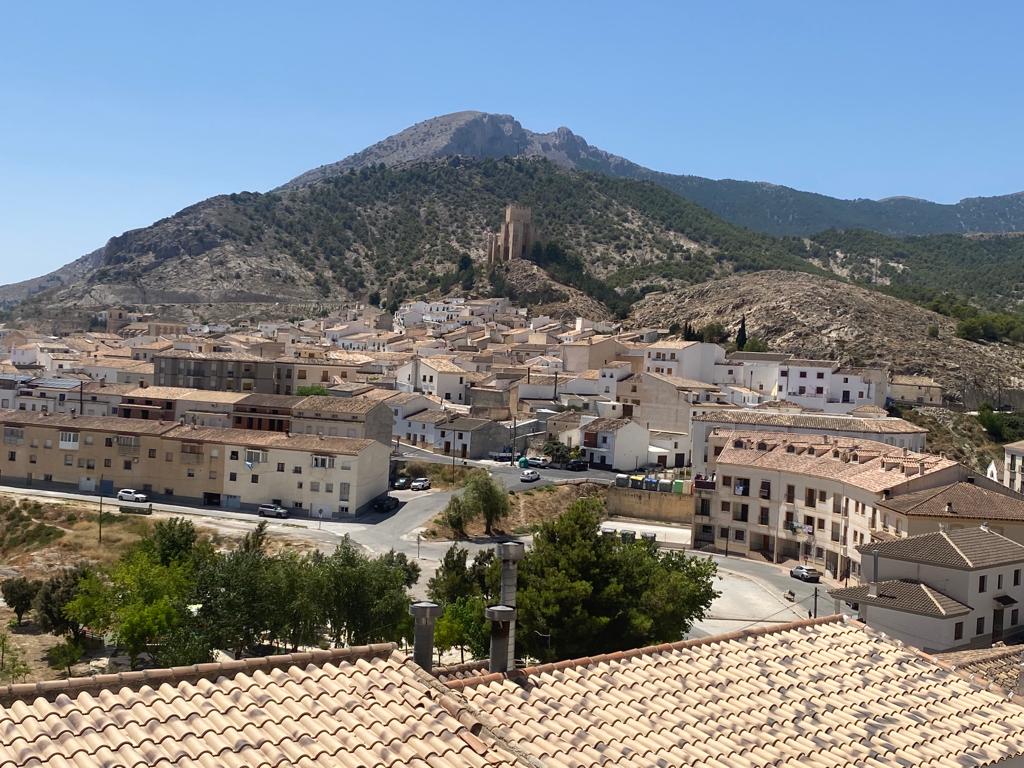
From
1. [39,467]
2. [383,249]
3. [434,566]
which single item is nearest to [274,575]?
[434,566]

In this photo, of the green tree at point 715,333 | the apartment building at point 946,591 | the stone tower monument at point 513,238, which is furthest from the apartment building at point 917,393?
the stone tower monument at point 513,238

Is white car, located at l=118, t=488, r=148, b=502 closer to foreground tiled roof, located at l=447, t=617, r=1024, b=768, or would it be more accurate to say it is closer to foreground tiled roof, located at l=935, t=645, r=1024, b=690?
foreground tiled roof, located at l=935, t=645, r=1024, b=690

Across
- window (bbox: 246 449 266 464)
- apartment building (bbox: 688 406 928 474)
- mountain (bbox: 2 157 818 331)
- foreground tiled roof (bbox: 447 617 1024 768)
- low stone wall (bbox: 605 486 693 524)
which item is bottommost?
low stone wall (bbox: 605 486 693 524)

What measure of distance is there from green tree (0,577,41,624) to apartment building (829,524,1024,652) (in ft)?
97.8

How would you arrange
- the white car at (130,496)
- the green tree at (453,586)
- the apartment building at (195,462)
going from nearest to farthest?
the green tree at (453,586), the apartment building at (195,462), the white car at (130,496)

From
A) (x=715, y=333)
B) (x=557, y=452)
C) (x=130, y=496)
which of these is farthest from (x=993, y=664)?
(x=715, y=333)

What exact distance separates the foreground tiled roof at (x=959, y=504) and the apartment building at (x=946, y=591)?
3844 mm

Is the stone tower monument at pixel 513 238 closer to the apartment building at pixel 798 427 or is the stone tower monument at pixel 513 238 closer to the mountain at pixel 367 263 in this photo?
the mountain at pixel 367 263

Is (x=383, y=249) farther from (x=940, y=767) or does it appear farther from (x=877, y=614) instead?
(x=940, y=767)

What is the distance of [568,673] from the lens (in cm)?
1274

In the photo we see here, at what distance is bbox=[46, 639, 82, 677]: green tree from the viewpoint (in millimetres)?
32688

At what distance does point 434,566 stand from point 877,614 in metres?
20.6

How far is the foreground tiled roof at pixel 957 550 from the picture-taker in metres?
32.6

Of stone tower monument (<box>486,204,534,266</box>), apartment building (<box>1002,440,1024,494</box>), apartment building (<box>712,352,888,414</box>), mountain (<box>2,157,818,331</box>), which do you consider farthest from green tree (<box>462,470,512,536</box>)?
stone tower monument (<box>486,204,534,266</box>)
